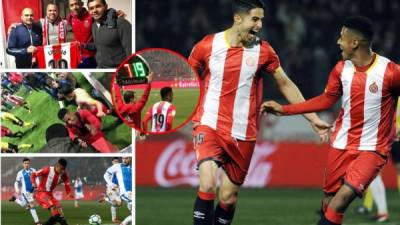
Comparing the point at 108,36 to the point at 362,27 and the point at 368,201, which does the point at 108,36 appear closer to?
the point at 362,27

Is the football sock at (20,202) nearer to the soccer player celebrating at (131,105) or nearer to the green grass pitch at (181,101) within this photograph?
the soccer player celebrating at (131,105)

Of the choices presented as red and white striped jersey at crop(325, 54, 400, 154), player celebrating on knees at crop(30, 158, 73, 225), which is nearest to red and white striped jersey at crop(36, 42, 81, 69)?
player celebrating on knees at crop(30, 158, 73, 225)

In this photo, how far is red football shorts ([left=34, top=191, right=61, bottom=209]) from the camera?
1120 centimetres

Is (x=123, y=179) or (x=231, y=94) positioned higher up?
(x=231, y=94)

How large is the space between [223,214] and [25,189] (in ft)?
5.92

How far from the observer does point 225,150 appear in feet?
37.1

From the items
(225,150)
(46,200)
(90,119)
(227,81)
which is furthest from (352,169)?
(46,200)

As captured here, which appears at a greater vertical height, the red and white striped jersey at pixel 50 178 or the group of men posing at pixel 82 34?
the group of men posing at pixel 82 34

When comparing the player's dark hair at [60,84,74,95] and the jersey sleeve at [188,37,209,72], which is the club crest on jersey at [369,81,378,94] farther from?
the player's dark hair at [60,84,74,95]

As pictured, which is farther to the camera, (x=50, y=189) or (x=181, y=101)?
(x=50, y=189)

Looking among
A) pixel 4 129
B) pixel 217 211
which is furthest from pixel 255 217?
pixel 4 129

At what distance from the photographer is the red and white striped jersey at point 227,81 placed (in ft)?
36.9

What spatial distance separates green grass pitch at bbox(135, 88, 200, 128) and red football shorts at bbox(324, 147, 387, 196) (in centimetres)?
139

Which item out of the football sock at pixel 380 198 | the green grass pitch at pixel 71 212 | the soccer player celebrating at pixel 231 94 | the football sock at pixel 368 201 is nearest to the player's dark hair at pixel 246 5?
the soccer player celebrating at pixel 231 94
